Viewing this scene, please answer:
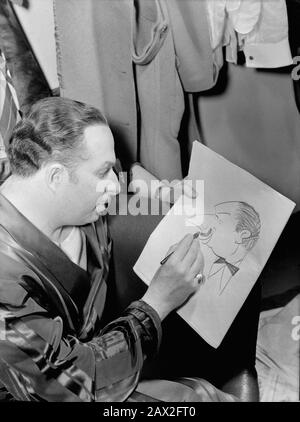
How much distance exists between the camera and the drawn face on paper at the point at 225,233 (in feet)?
3.32

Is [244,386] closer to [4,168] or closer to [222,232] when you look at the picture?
[222,232]

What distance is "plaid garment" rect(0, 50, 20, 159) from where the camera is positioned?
1.03m

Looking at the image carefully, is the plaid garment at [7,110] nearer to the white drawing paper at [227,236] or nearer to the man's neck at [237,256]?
the white drawing paper at [227,236]

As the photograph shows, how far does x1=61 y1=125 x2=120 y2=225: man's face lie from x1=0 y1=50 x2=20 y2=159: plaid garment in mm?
190

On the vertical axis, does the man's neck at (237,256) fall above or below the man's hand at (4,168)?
below

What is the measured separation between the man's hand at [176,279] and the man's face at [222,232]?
3 centimetres

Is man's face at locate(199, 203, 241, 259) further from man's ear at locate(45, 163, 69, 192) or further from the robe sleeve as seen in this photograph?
man's ear at locate(45, 163, 69, 192)

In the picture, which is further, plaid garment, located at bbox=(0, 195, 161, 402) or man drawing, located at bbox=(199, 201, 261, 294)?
man drawing, located at bbox=(199, 201, 261, 294)

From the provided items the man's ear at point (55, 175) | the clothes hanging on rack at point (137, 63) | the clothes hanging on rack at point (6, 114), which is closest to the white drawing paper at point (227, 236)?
the clothes hanging on rack at point (137, 63)

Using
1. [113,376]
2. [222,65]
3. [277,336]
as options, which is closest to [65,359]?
[113,376]

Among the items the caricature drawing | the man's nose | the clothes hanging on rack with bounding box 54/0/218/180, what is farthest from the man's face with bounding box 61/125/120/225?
the caricature drawing

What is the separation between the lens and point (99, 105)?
1.03 meters

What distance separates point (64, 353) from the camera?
2.86 ft
